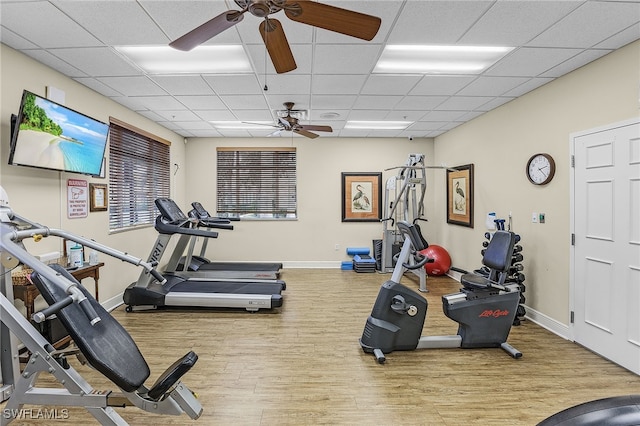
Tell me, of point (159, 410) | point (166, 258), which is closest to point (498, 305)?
point (159, 410)

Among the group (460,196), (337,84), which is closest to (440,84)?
(337,84)

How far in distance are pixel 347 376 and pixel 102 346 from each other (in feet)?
5.69

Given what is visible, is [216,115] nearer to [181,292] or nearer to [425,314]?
[181,292]

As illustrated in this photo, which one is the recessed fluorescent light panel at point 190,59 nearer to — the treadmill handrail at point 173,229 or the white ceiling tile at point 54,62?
the white ceiling tile at point 54,62

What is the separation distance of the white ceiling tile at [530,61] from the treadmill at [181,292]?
3565 millimetres

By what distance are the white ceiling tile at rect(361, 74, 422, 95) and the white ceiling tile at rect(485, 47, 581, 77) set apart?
768 mm

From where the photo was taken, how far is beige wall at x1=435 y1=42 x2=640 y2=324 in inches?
108

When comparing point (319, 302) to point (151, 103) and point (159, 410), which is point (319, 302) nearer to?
point (159, 410)

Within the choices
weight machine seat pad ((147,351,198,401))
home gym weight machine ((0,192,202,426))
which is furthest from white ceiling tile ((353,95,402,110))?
weight machine seat pad ((147,351,198,401))

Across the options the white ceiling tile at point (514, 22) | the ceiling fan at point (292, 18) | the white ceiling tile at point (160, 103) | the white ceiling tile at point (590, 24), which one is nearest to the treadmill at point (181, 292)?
the white ceiling tile at point (160, 103)

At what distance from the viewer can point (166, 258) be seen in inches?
233

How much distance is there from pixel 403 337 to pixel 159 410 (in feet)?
6.60

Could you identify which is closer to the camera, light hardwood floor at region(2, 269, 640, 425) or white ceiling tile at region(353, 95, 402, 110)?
light hardwood floor at region(2, 269, 640, 425)

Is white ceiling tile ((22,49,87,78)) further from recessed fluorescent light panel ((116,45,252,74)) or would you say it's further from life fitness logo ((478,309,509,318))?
life fitness logo ((478,309,509,318))
